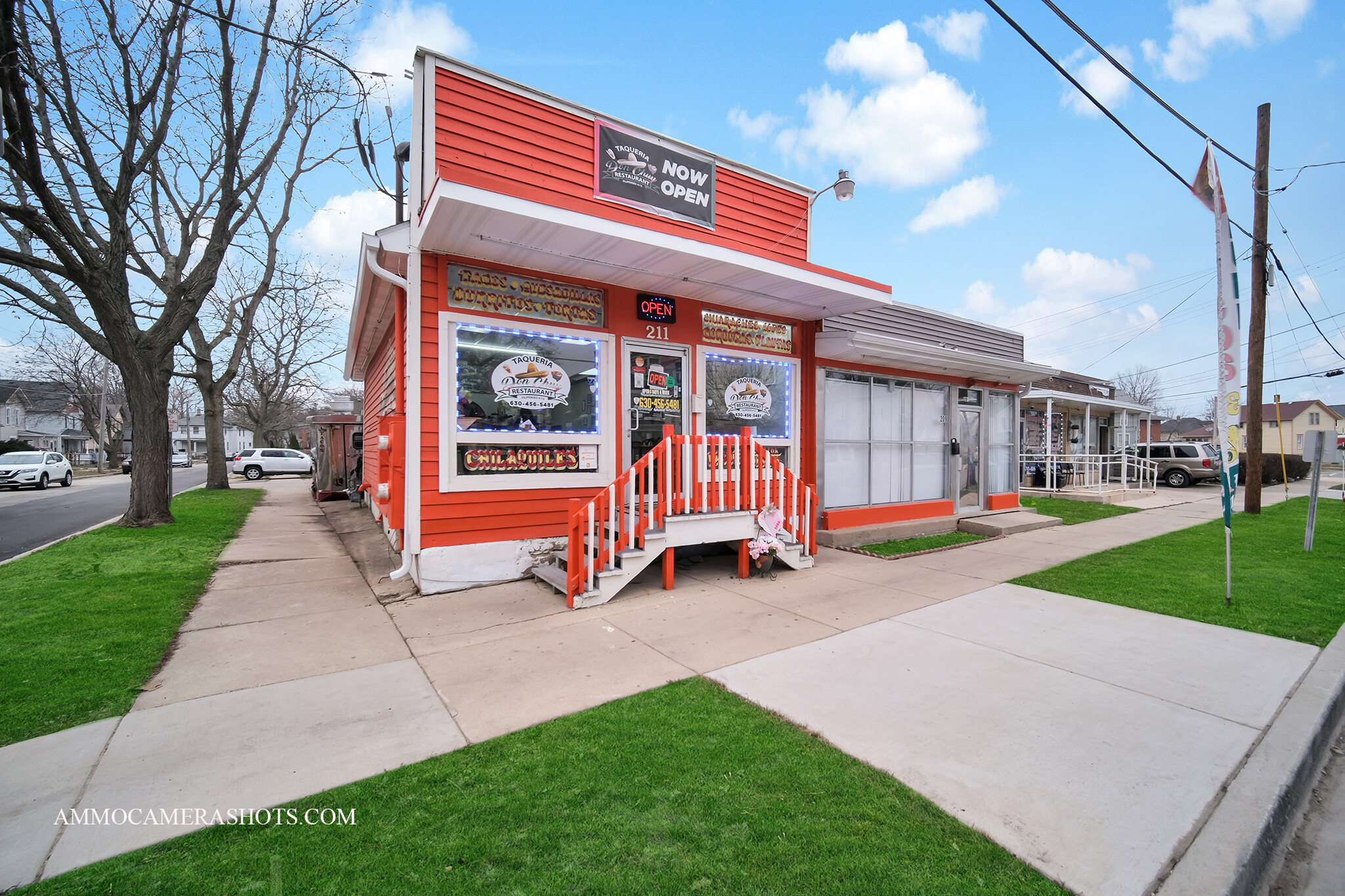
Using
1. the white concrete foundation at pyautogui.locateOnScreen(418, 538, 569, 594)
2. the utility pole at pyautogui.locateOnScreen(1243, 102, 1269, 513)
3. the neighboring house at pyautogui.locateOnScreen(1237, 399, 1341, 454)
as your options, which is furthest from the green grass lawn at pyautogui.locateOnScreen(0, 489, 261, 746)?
the neighboring house at pyautogui.locateOnScreen(1237, 399, 1341, 454)

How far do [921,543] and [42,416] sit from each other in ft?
252

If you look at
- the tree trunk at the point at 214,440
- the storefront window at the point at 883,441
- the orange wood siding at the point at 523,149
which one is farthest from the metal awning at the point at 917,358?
the tree trunk at the point at 214,440

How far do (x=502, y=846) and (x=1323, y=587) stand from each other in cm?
853

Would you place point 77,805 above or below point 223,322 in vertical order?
below

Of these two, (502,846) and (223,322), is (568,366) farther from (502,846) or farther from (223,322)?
(223,322)

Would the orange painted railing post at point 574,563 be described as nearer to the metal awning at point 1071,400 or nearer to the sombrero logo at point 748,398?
the sombrero logo at point 748,398

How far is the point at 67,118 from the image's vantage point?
30.2ft

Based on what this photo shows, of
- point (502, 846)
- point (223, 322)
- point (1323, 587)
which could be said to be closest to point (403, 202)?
point (502, 846)

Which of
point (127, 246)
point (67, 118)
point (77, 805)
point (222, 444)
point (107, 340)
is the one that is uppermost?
point (67, 118)

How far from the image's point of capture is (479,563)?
19.1ft

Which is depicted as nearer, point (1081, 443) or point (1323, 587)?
point (1323, 587)

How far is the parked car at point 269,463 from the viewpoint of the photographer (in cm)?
→ 2831

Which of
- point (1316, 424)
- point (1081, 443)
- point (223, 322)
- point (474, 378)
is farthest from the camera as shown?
point (1316, 424)

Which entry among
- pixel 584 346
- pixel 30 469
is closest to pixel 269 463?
pixel 30 469
